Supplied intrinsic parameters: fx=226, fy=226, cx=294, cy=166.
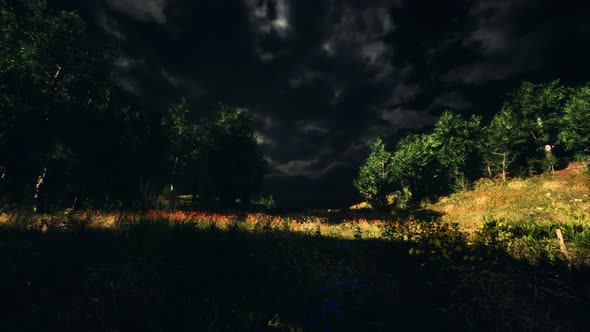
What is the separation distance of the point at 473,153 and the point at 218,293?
137 feet

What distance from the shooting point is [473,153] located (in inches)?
1334

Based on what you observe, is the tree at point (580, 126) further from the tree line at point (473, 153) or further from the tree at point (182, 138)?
the tree at point (182, 138)

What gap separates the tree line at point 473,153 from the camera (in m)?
30.2

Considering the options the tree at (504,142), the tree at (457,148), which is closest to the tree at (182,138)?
the tree at (457,148)

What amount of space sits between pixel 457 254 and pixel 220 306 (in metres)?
4.56

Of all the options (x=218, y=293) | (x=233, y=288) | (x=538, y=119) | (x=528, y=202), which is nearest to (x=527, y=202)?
(x=528, y=202)

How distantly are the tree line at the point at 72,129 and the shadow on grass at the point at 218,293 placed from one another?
1.58m

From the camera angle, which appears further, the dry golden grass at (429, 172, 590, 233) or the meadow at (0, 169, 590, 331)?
the dry golden grass at (429, 172, 590, 233)

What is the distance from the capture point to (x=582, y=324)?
2.69 m

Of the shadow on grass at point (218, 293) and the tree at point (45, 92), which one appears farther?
the tree at point (45, 92)

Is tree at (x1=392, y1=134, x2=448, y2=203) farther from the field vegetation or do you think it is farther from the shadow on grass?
the shadow on grass

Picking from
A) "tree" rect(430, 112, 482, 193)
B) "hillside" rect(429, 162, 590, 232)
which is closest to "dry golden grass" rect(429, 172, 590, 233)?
"hillside" rect(429, 162, 590, 232)

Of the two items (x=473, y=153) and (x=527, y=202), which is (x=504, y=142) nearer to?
(x=473, y=153)

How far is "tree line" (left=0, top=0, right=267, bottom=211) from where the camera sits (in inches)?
497
